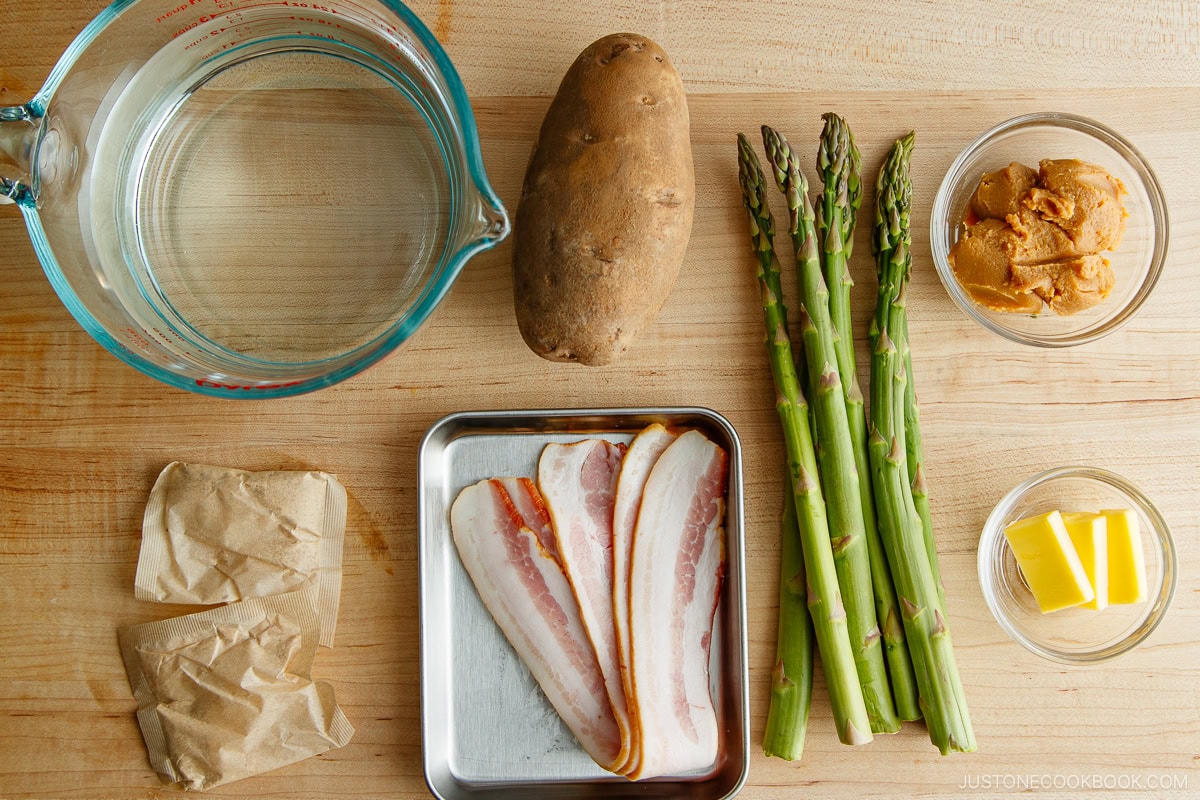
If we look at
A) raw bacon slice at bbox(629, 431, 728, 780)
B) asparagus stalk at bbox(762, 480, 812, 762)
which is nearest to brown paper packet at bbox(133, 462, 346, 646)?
raw bacon slice at bbox(629, 431, 728, 780)

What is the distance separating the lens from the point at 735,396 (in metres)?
1.04

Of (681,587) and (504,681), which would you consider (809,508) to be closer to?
(681,587)

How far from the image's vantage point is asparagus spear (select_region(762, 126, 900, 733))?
98 centimetres

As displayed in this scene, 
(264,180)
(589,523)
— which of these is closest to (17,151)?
(264,180)

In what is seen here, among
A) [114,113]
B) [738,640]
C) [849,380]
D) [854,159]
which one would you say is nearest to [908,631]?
[738,640]

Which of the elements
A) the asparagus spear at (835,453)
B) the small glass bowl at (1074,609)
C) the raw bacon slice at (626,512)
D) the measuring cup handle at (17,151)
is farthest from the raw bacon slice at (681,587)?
the measuring cup handle at (17,151)

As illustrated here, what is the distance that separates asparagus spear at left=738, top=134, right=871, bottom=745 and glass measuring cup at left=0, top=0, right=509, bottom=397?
1.20 ft

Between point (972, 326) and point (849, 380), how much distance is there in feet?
0.62

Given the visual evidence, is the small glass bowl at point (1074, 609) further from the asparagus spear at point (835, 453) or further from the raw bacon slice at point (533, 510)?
the raw bacon slice at point (533, 510)

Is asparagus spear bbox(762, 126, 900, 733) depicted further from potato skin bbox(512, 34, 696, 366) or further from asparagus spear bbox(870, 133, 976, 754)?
potato skin bbox(512, 34, 696, 366)

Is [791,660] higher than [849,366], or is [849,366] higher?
[849,366]

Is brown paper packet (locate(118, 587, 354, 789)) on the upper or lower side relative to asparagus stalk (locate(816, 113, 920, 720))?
lower

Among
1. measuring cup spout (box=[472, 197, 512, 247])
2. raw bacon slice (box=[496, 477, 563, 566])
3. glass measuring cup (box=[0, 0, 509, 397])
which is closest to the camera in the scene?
measuring cup spout (box=[472, 197, 512, 247])

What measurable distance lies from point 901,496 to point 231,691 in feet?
2.74
